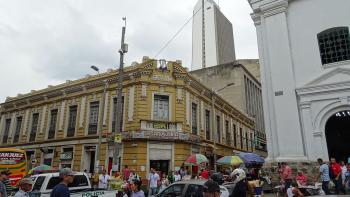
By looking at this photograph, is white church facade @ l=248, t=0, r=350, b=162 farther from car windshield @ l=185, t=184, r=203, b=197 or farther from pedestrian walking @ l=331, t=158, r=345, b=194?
car windshield @ l=185, t=184, r=203, b=197

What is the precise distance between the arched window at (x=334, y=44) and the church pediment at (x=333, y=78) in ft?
2.61

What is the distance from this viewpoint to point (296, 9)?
584 inches

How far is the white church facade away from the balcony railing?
7.59 m

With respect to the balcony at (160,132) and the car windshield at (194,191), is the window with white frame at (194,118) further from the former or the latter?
the car windshield at (194,191)

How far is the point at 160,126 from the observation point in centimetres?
1991

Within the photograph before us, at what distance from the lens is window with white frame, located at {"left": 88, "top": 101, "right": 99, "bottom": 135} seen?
862 inches

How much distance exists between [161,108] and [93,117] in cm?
584

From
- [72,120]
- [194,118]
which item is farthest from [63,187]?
[72,120]

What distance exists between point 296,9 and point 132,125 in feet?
41.2

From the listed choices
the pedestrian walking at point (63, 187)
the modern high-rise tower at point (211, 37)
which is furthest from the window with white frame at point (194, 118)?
the modern high-rise tower at point (211, 37)

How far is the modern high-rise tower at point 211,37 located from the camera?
335 ft

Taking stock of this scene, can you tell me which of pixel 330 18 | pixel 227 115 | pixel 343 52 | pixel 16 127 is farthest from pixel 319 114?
pixel 16 127

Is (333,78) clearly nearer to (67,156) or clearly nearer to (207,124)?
(207,124)

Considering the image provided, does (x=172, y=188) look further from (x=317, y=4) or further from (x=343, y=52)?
(x=317, y=4)
